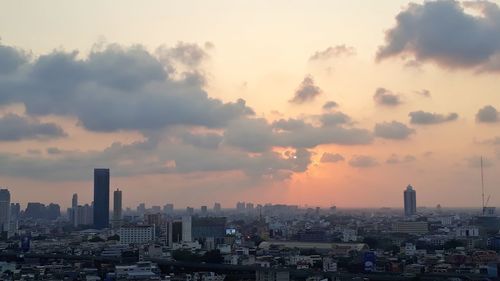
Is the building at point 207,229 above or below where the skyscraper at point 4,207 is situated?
below

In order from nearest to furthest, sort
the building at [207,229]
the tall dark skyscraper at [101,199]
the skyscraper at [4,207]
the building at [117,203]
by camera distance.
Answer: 1. the building at [207,229]
2. the skyscraper at [4,207]
3. the tall dark skyscraper at [101,199]
4. the building at [117,203]

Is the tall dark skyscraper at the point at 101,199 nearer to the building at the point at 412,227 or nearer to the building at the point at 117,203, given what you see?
the building at the point at 117,203

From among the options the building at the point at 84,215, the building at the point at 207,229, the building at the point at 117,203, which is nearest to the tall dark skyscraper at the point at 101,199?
the building at the point at 117,203

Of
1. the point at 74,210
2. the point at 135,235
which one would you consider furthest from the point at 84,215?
the point at 135,235

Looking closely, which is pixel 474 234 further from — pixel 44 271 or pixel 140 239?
pixel 44 271

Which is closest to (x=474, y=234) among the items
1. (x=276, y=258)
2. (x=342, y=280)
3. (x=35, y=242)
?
(x=276, y=258)
